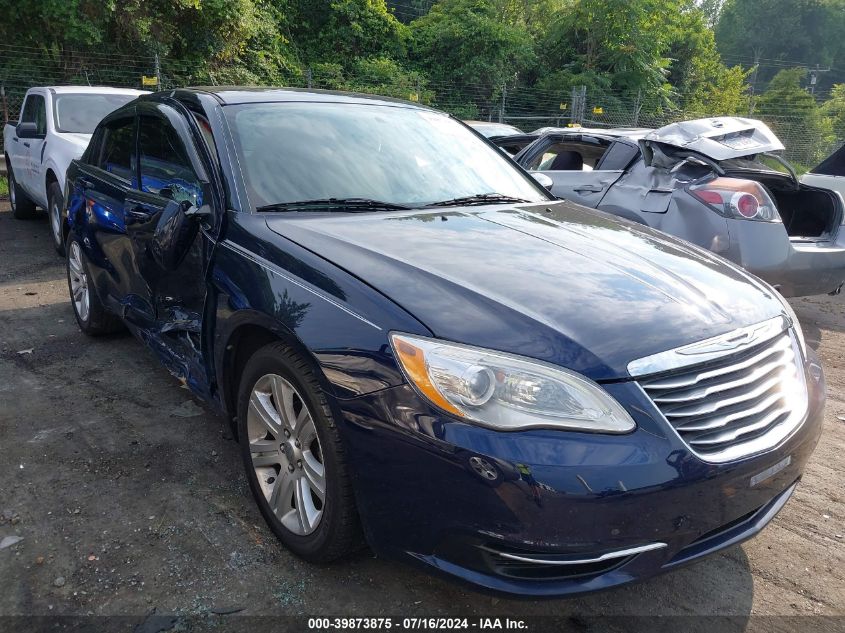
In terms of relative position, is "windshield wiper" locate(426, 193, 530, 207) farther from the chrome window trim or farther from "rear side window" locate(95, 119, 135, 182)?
"rear side window" locate(95, 119, 135, 182)

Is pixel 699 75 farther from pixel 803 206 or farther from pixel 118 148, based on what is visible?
pixel 118 148

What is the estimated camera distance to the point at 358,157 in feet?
10.2

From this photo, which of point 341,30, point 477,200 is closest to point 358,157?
point 477,200

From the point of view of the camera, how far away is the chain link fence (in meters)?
14.3

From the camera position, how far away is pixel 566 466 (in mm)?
1772

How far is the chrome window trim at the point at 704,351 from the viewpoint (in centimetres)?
195

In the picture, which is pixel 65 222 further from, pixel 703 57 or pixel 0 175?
pixel 703 57

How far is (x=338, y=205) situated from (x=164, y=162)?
1.07 metres

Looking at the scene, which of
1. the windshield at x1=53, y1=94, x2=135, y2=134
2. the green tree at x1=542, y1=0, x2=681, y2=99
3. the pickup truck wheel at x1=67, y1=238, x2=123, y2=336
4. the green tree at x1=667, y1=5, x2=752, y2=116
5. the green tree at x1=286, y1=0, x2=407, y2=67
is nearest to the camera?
the pickup truck wheel at x1=67, y1=238, x2=123, y2=336

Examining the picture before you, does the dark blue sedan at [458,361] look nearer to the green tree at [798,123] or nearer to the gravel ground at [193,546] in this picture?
the gravel ground at [193,546]

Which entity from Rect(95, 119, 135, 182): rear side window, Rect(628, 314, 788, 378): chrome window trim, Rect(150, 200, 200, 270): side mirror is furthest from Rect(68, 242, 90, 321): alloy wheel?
Rect(628, 314, 788, 378): chrome window trim

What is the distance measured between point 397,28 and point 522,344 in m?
24.7

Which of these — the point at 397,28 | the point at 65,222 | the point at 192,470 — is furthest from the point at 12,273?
the point at 397,28

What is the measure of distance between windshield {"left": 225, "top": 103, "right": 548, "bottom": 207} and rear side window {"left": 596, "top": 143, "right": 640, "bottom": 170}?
252 cm
